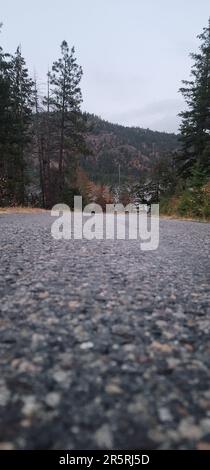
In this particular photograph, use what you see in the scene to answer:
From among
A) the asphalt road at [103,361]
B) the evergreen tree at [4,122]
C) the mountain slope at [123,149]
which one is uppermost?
the mountain slope at [123,149]

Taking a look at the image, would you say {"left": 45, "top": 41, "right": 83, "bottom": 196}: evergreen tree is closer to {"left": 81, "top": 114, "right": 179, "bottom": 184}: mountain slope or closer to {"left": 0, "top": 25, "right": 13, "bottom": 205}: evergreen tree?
{"left": 0, "top": 25, "right": 13, "bottom": 205}: evergreen tree

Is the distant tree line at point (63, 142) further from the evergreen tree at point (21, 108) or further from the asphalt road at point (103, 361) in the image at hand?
the asphalt road at point (103, 361)

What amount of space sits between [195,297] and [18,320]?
89.7 inches

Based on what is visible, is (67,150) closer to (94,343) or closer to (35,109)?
(35,109)

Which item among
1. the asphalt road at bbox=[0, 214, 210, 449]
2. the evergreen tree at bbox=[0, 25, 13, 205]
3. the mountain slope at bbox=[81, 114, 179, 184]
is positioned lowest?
the asphalt road at bbox=[0, 214, 210, 449]

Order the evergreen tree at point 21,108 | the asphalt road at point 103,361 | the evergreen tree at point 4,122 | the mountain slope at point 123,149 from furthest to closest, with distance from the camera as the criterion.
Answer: the mountain slope at point 123,149, the evergreen tree at point 21,108, the evergreen tree at point 4,122, the asphalt road at point 103,361

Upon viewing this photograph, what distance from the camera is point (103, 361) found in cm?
223

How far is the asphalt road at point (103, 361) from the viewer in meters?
1.59

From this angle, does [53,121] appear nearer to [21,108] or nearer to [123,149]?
[21,108]

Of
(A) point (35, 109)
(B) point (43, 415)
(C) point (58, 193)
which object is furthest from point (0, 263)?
(A) point (35, 109)

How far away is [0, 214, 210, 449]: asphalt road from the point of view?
1595mm

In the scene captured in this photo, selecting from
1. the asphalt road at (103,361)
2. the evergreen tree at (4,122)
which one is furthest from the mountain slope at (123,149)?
the asphalt road at (103,361)

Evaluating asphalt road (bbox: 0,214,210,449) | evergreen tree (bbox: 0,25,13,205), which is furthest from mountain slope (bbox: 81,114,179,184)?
asphalt road (bbox: 0,214,210,449)

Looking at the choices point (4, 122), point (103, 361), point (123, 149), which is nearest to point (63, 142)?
point (4, 122)
